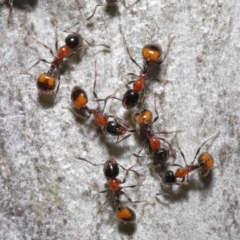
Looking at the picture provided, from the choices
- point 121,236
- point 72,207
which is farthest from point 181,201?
point 72,207

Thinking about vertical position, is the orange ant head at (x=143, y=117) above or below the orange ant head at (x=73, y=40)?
below

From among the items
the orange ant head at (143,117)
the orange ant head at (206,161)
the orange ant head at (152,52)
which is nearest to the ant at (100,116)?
the orange ant head at (143,117)

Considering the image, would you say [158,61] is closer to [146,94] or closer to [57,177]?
[146,94]

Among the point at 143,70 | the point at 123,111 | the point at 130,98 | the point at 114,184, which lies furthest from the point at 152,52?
the point at 114,184

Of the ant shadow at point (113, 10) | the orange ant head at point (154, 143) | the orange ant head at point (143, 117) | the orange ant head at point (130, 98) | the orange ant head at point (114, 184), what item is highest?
the ant shadow at point (113, 10)

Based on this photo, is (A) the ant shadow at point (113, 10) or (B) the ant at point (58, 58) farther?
(A) the ant shadow at point (113, 10)

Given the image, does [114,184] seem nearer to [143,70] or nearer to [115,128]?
[115,128]

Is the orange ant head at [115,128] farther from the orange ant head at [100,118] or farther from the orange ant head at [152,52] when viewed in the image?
the orange ant head at [152,52]
